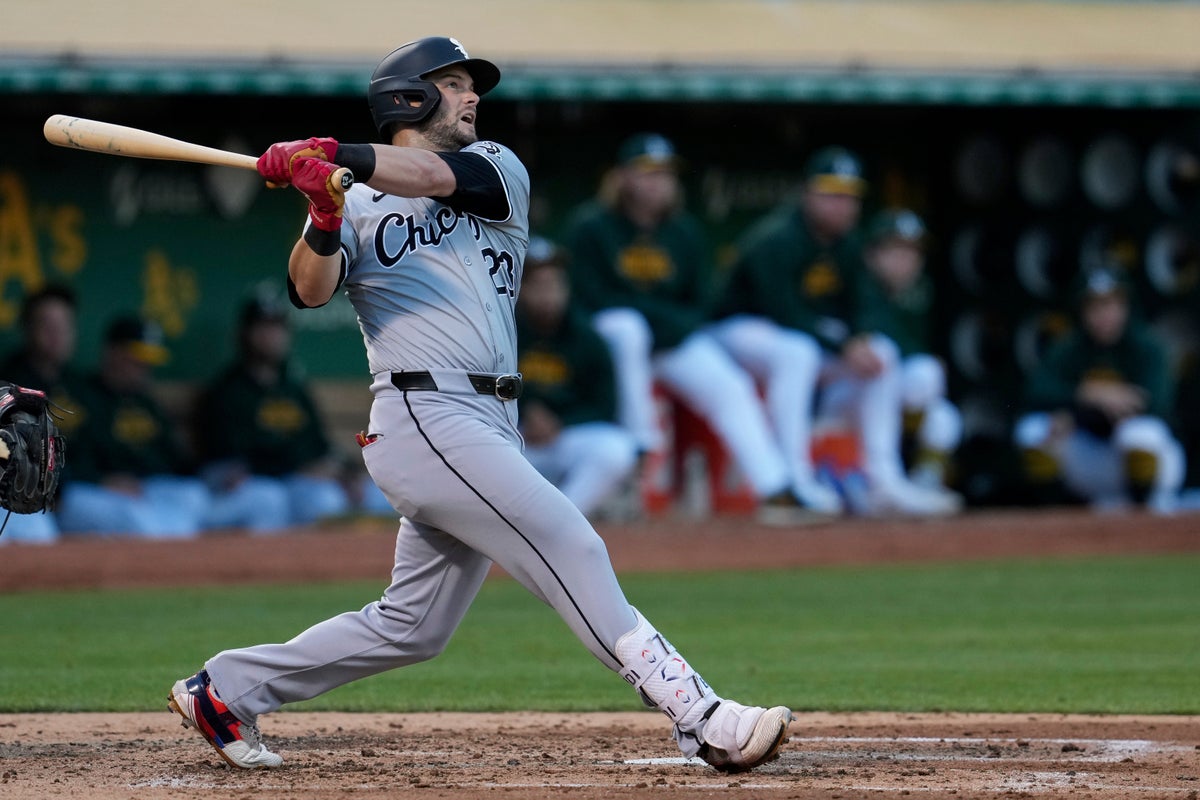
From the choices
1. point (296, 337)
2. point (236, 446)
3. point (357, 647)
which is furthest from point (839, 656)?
point (296, 337)

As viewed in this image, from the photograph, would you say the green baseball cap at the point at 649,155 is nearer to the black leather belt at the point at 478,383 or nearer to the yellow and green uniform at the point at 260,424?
the yellow and green uniform at the point at 260,424

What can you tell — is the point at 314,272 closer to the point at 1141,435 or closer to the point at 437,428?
the point at 437,428

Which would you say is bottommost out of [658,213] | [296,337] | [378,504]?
[378,504]

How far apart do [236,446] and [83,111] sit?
213cm

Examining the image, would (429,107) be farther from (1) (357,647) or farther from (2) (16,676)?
(2) (16,676)

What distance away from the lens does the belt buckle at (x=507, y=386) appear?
399 cm

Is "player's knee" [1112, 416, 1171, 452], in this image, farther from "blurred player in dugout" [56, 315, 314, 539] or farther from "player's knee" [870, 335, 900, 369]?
"blurred player in dugout" [56, 315, 314, 539]

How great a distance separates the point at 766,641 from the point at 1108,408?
4906mm

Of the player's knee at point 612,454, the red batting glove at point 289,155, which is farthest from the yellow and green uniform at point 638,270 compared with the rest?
the red batting glove at point 289,155

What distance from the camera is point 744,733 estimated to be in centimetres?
379

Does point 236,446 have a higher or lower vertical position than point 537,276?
lower

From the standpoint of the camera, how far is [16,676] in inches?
228

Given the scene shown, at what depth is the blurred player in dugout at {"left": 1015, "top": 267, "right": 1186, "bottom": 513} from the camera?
10.9 m

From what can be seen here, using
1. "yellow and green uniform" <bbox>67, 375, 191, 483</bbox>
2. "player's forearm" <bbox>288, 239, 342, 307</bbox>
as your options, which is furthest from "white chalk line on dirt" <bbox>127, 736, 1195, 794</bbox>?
"yellow and green uniform" <bbox>67, 375, 191, 483</bbox>
